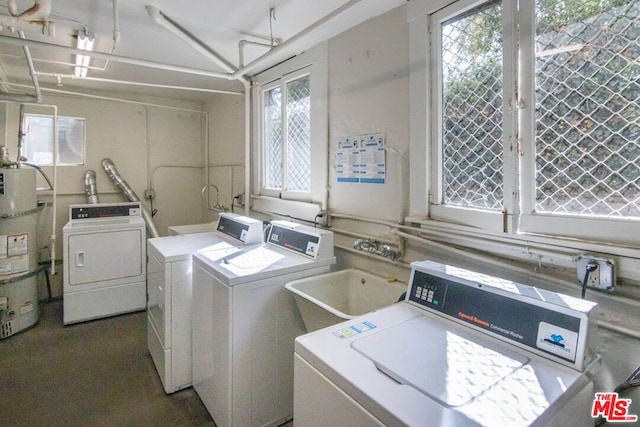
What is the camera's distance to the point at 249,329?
1.83 metres

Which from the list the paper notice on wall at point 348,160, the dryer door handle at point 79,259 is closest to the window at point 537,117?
the paper notice on wall at point 348,160

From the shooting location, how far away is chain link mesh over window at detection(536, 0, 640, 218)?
1.21 m

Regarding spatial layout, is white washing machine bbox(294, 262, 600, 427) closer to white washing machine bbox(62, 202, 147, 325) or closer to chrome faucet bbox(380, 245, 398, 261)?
chrome faucet bbox(380, 245, 398, 261)

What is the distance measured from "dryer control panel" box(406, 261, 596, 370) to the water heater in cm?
344

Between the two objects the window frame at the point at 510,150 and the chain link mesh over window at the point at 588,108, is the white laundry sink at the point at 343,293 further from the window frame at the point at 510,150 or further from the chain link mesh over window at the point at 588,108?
the chain link mesh over window at the point at 588,108

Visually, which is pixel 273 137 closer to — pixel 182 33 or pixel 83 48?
pixel 182 33

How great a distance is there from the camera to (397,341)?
1.15 meters

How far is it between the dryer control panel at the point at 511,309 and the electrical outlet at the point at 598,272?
17 centimetres

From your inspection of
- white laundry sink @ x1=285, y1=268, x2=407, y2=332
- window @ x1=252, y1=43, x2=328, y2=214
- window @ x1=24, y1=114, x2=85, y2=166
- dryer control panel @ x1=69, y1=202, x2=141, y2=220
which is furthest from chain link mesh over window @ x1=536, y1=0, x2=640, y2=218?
window @ x1=24, y1=114, x2=85, y2=166

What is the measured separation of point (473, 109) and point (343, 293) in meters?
1.24

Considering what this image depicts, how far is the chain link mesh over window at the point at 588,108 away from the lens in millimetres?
1206

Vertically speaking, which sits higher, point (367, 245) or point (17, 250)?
point (367, 245)

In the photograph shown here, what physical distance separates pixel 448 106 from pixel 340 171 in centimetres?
83

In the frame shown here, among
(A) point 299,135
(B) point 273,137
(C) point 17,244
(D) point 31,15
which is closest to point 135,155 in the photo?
(C) point 17,244
